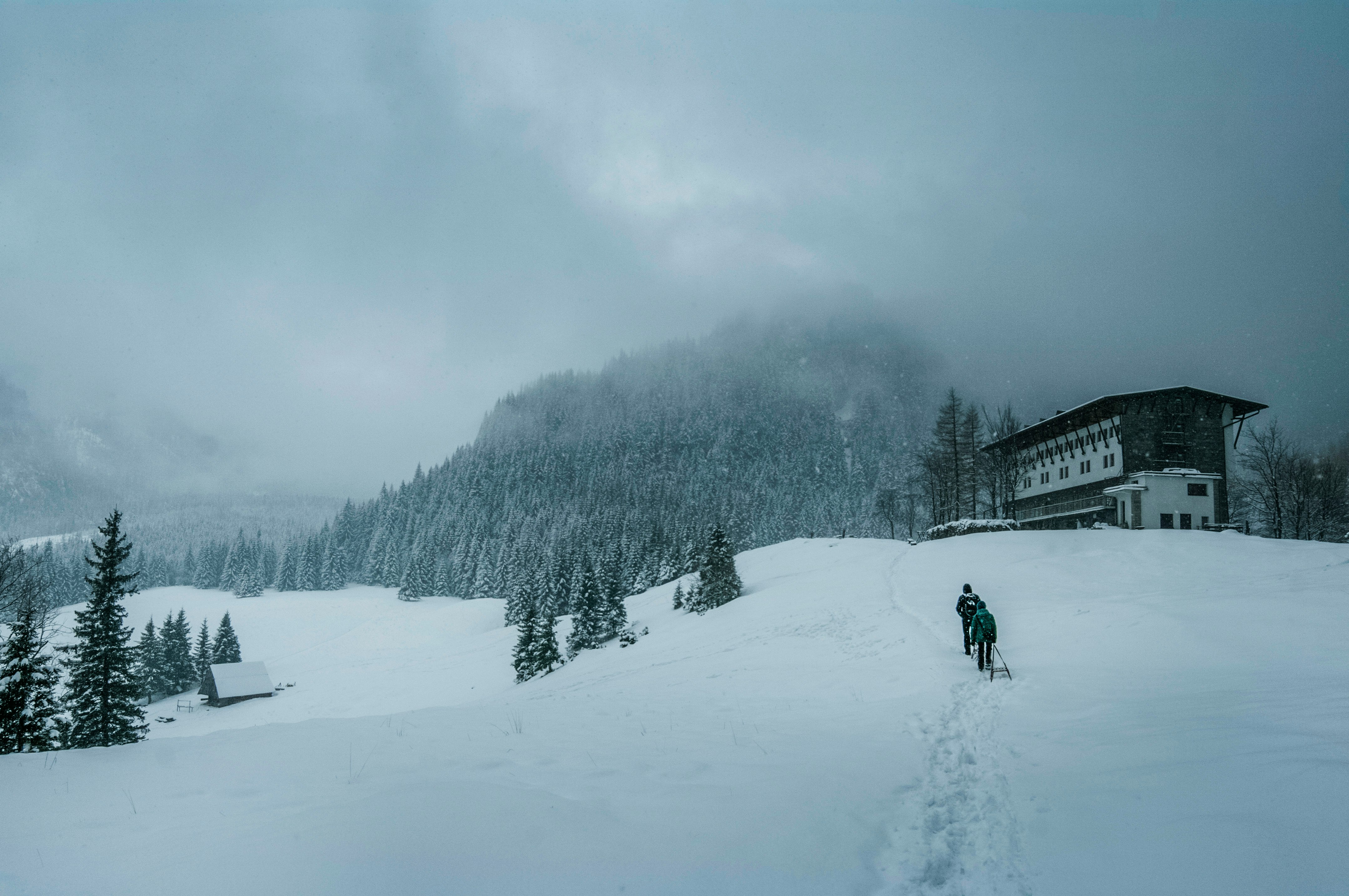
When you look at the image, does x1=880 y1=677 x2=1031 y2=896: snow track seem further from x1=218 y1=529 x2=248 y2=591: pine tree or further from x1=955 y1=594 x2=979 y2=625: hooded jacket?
x1=218 y1=529 x2=248 y2=591: pine tree

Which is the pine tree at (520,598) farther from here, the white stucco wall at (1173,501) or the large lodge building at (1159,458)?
the white stucco wall at (1173,501)

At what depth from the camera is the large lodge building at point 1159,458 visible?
3803cm

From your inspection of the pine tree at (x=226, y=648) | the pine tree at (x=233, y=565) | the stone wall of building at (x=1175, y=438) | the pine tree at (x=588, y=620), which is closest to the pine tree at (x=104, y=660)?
the pine tree at (x=588, y=620)

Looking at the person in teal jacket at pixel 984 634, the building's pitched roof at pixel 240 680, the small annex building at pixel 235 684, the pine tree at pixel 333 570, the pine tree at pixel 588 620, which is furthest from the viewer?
the pine tree at pixel 333 570

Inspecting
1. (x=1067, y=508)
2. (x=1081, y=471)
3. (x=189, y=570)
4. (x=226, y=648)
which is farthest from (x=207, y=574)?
(x=1081, y=471)

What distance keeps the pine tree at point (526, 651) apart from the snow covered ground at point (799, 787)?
88.5 ft

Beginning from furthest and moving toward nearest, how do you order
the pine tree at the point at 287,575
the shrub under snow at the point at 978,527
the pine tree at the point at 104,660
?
1. the pine tree at the point at 287,575
2. the shrub under snow at the point at 978,527
3. the pine tree at the point at 104,660

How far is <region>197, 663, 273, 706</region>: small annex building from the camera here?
169ft

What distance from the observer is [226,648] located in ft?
199

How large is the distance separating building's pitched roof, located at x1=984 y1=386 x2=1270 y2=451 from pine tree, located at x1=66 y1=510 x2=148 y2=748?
182ft

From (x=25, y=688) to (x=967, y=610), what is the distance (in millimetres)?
25360

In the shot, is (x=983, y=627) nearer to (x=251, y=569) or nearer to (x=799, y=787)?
(x=799, y=787)

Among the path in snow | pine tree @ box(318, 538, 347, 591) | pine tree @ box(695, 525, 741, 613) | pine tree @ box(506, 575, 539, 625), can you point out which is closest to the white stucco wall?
pine tree @ box(695, 525, 741, 613)

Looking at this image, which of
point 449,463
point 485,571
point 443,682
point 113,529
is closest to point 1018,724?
point 113,529
